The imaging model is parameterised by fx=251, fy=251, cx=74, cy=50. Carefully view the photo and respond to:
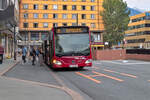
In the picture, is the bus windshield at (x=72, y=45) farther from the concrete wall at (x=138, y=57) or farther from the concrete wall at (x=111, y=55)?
the concrete wall at (x=111, y=55)

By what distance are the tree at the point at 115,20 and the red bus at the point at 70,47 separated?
49959 mm

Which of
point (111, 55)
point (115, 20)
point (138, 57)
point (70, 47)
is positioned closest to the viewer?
point (70, 47)

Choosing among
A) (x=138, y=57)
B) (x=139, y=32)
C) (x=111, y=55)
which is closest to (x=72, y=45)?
(x=138, y=57)

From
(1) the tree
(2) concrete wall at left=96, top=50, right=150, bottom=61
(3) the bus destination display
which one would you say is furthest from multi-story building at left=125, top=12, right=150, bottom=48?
(3) the bus destination display

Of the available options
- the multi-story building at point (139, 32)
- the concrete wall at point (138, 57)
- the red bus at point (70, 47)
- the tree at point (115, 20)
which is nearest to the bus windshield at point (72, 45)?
the red bus at point (70, 47)

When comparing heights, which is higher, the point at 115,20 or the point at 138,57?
the point at 115,20

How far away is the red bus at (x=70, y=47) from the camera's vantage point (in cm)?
1503

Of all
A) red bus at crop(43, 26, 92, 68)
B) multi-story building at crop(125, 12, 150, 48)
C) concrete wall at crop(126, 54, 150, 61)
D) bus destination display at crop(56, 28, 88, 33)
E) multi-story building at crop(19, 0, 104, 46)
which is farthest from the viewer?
multi-story building at crop(125, 12, 150, 48)

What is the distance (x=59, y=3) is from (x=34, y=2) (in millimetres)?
6946

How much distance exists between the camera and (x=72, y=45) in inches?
596

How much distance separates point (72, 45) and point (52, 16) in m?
56.6

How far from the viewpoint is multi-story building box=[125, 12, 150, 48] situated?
3492 inches

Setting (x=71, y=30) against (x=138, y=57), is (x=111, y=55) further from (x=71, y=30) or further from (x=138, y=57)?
(x=71, y=30)

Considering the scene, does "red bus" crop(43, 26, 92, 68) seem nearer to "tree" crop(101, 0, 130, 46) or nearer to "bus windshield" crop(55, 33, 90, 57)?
"bus windshield" crop(55, 33, 90, 57)
